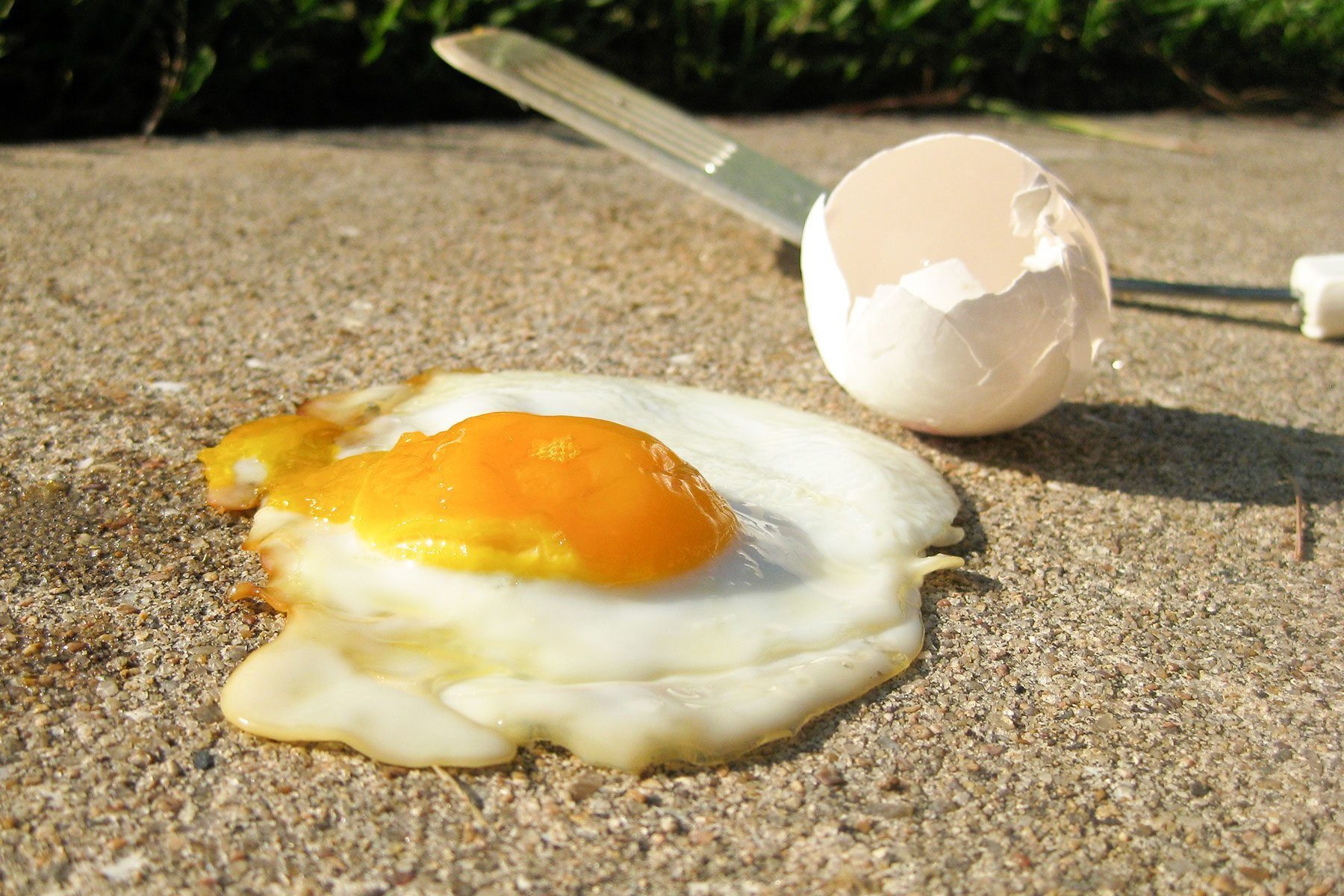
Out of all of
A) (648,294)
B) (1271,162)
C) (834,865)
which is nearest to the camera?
(834,865)

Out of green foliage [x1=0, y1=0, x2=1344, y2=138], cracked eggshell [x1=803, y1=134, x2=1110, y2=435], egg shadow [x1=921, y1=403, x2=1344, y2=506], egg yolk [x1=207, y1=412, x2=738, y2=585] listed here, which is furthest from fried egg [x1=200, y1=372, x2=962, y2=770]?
green foliage [x1=0, y1=0, x2=1344, y2=138]

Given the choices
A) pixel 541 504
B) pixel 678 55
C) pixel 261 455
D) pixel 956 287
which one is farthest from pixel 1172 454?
pixel 678 55

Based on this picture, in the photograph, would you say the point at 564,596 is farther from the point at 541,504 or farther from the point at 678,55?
the point at 678,55

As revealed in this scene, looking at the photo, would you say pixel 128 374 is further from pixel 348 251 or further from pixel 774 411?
pixel 774 411

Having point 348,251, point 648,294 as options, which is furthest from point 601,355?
point 348,251

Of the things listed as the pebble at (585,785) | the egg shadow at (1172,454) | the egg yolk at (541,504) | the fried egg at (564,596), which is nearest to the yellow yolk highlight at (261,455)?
the fried egg at (564,596)

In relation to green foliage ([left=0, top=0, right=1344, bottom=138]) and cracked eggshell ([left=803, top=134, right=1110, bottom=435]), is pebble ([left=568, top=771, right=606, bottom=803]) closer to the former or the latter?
cracked eggshell ([left=803, top=134, right=1110, bottom=435])
